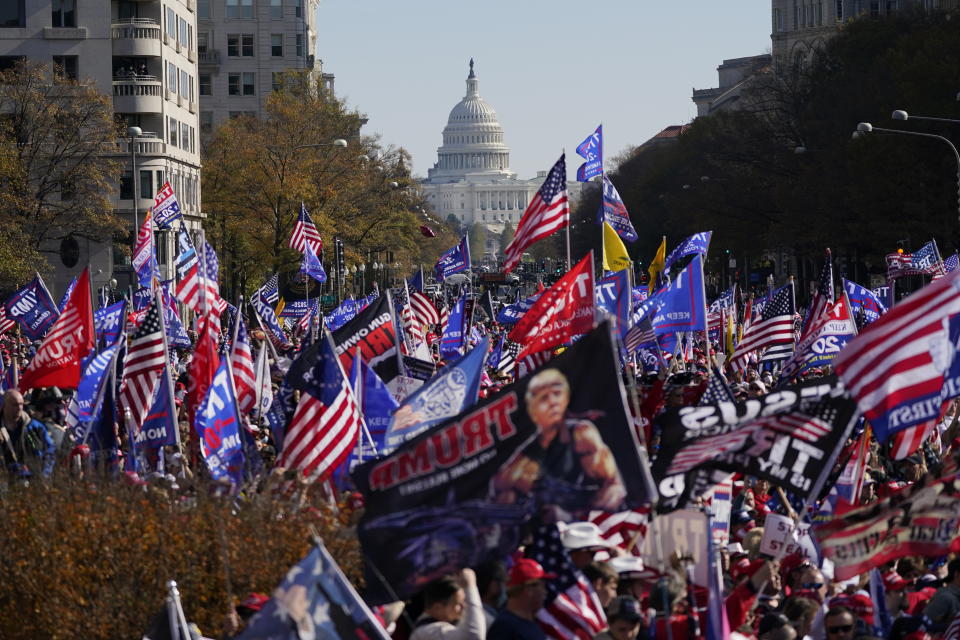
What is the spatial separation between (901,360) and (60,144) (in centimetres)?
5843

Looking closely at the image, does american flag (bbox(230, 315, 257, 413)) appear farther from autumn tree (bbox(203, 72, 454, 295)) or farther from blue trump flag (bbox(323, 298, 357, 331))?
autumn tree (bbox(203, 72, 454, 295))

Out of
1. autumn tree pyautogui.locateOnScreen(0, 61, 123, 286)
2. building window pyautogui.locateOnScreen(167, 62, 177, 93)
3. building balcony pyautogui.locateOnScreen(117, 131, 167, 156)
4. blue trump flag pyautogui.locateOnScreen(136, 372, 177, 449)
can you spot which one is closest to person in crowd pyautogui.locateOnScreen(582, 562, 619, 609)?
blue trump flag pyautogui.locateOnScreen(136, 372, 177, 449)

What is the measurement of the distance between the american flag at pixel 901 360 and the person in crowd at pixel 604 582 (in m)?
1.58

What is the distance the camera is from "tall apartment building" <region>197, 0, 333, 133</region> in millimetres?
110562

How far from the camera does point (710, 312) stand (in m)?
34.8

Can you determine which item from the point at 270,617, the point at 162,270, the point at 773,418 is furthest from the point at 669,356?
the point at 162,270

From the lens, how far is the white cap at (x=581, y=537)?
968cm

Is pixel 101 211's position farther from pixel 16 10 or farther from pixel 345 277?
pixel 345 277

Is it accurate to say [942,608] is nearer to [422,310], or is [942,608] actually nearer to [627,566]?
[627,566]

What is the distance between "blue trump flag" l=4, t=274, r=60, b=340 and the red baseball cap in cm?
2239

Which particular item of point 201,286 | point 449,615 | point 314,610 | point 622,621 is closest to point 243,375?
point 201,286

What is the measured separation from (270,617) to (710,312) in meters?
27.7

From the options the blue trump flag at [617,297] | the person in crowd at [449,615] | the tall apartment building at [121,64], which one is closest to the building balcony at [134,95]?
the tall apartment building at [121,64]

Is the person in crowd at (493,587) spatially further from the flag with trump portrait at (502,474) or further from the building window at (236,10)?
the building window at (236,10)
